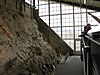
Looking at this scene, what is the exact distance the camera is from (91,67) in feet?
5.29

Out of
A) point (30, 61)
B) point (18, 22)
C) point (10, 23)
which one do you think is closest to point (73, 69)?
point (30, 61)

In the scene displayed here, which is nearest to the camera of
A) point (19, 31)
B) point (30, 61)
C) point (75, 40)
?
point (30, 61)

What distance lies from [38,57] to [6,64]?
10.4ft

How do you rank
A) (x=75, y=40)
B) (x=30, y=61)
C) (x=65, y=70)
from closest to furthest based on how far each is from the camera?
(x=65, y=70) → (x=30, y=61) → (x=75, y=40)

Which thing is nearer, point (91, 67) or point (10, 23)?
point (91, 67)

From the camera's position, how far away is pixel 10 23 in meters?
8.51

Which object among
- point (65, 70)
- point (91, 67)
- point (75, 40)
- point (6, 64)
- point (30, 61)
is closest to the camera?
point (91, 67)

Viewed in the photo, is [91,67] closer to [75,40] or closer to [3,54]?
[3,54]

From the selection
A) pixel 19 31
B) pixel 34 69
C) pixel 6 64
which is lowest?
pixel 34 69

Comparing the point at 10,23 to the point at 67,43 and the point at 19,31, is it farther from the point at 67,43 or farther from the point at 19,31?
the point at 67,43

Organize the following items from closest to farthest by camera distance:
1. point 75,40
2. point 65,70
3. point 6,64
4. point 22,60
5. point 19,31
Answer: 1. point 65,70
2. point 6,64
3. point 22,60
4. point 19,31
5. point 75,40

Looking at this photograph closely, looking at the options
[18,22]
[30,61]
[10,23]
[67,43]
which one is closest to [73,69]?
[30,61]

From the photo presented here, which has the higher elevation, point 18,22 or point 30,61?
point 18,22

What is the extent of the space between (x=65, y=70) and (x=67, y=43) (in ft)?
39.5
